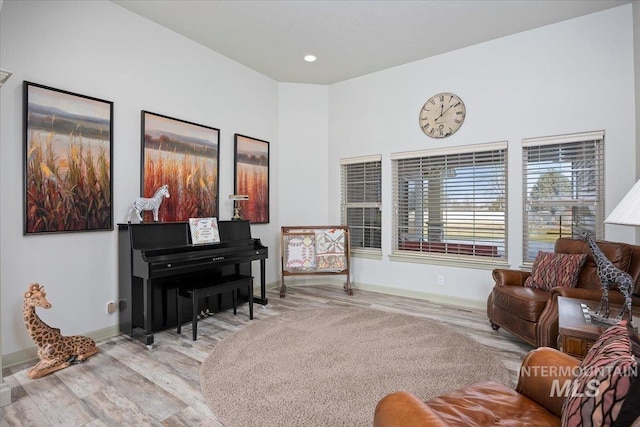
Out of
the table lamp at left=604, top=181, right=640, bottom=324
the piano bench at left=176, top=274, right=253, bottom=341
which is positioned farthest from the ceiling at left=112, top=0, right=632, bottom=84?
the piano bench at left=176, top=274, right=253, bottom=341

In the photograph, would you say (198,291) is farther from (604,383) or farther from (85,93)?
(604,383)

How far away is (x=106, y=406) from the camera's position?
2.04 meters

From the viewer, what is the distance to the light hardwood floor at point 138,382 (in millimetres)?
1934

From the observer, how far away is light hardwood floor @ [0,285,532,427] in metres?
1.93

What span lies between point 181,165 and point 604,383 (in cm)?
389

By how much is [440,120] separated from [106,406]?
4470mm

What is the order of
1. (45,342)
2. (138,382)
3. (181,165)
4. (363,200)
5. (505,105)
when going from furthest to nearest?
(363,200), (505,105), (181,165), (45,342), (138,382)

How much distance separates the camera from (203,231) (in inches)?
140

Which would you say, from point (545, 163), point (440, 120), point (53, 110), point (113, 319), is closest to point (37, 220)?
point (53, 110)

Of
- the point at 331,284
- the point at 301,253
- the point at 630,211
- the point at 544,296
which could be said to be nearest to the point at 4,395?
the point at 301,253

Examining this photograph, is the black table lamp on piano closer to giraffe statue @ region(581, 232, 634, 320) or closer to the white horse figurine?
the white horse figurine

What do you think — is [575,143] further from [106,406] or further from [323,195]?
[106,406]

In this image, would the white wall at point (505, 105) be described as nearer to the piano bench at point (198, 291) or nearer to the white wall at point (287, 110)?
the white wall at point (287, 110)

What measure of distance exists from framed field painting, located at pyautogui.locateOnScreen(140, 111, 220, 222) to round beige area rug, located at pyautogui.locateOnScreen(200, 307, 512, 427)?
5.10 ft
